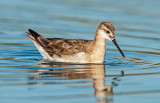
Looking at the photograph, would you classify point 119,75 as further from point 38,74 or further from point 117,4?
point 117,4

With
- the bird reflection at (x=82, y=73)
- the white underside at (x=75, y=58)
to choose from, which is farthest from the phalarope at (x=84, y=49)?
the bird reflection at (x=82, y=73)

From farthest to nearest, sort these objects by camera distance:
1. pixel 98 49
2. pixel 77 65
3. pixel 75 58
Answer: pixel 98 49
pixel 75 58
pixel 77 65

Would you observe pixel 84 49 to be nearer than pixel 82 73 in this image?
No

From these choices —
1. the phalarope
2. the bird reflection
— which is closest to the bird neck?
the phalarope

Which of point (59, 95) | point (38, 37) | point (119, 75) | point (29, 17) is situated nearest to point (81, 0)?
point (29, 17)

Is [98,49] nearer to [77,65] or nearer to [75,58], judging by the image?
[75,58]

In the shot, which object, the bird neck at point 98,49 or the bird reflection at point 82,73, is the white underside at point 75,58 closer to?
the bird neck at point 98,49

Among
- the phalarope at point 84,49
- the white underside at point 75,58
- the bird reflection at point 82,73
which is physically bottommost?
the bird reflection at point 82,73

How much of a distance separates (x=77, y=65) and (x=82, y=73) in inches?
51.1

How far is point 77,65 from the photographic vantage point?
588 inches

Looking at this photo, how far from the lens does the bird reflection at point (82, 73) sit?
38.8ft

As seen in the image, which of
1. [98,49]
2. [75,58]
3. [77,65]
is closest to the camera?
[77,65]

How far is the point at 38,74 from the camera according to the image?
13.4 m

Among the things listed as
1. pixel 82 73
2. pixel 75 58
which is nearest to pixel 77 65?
pixel 75 58
